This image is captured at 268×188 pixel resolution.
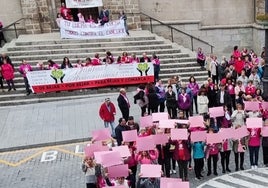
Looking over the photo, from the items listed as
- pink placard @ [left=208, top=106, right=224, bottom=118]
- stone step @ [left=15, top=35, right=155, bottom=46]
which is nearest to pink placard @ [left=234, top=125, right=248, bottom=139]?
pink placard @ [left=208, top=106, right=224, bottom=118]

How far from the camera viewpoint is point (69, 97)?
19.8 m

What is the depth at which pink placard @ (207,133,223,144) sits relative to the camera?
1108 centimetres

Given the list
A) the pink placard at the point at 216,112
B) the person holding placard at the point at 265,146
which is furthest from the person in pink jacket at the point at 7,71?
the person holding placard at the point at 265,146

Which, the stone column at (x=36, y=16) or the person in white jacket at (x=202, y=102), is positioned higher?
the stone column at (x=36, y=16)

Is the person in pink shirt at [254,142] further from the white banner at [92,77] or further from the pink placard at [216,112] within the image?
the white banner at [92,77]

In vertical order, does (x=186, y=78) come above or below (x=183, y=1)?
below

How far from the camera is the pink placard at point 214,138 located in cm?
1108

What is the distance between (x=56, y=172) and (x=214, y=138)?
4.53 meters

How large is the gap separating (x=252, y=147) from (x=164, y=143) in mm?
2370

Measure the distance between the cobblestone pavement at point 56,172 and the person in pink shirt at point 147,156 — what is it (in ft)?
5.04

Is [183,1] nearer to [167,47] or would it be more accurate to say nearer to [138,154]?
[167,47]

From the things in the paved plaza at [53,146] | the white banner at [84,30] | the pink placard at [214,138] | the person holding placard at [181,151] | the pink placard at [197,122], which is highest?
the white banner at [84,30]

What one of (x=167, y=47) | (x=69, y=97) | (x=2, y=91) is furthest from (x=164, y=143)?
(x=167, y=47)

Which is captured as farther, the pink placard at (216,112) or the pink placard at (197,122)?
the pink placard at (216,112)
